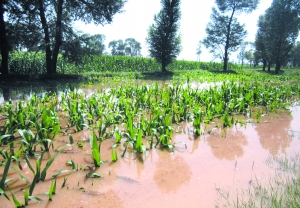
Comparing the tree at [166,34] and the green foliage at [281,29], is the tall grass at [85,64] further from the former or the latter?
the green foliage at [281,29]

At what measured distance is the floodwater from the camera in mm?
1907

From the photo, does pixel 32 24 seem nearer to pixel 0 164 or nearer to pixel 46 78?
pixel 46 78

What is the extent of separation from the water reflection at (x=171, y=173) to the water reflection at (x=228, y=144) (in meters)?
0.63

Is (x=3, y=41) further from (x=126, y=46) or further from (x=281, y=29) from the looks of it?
(x=126, y=46)

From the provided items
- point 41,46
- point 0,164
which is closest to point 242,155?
point 0,164

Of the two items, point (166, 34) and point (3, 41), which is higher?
point (166, 34)

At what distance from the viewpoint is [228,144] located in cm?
336

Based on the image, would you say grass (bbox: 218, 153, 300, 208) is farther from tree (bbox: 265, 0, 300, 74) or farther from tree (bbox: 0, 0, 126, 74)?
tree (bbox: 265, 0, 300, 74)

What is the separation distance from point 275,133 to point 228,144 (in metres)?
1.31

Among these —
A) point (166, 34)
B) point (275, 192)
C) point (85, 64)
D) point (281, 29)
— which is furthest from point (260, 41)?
point (275, 192)

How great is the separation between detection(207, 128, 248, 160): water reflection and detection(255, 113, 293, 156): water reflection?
35 cm

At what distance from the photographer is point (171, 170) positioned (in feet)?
8.15

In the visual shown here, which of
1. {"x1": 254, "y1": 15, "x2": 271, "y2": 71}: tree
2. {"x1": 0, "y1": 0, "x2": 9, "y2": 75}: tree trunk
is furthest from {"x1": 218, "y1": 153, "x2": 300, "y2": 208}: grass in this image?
{"x1": 254, "y1": 15, "x2": 271, "y2": 71}: tree

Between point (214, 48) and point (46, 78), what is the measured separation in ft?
86.2
